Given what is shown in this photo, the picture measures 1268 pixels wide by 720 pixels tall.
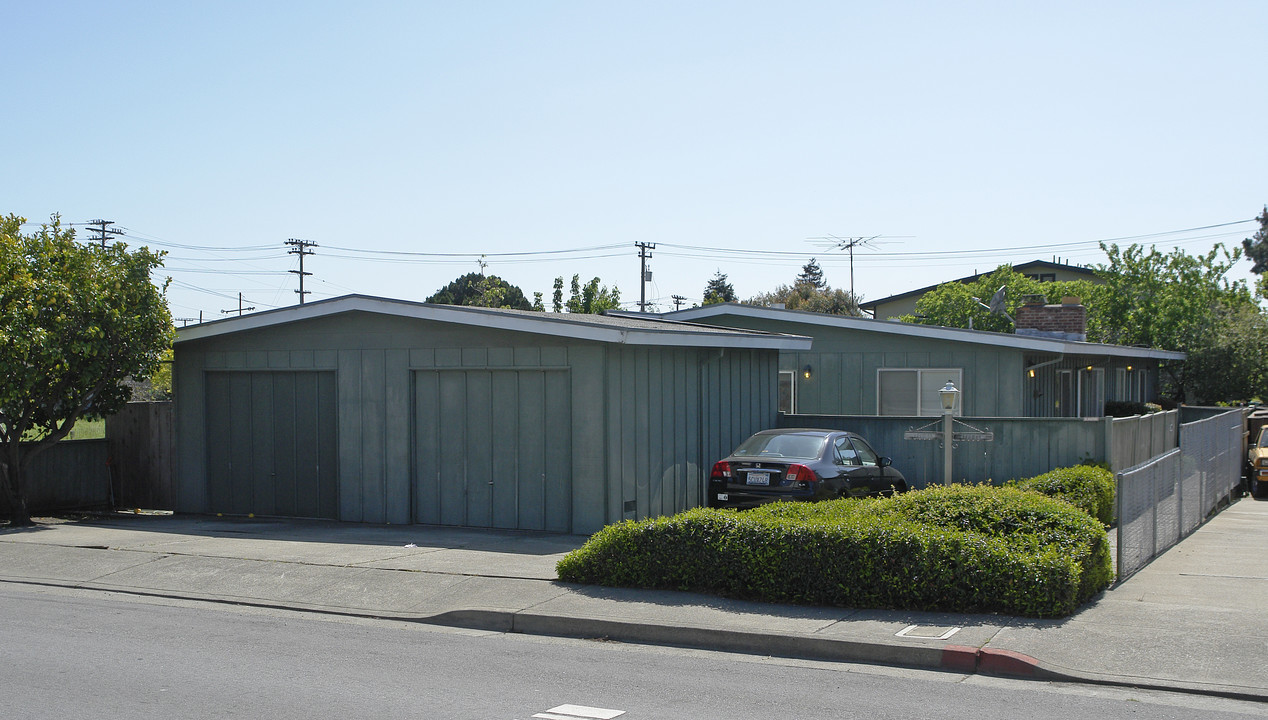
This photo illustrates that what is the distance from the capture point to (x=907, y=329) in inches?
800

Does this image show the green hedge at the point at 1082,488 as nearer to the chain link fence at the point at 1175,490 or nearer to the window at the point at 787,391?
the chain link fence at the point at 1175,490

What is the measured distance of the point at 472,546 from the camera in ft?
43.2

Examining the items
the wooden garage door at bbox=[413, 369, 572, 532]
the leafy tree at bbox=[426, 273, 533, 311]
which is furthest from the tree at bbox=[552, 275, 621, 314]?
the wooden garage door at bbox=[413, 369, 572, 532]

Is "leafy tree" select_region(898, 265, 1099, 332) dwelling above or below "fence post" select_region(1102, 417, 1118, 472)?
above

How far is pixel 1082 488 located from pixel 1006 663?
737 cm

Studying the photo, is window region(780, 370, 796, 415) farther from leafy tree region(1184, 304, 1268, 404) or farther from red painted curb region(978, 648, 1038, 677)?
leafy tree region(1184, 304, 1268, 404)

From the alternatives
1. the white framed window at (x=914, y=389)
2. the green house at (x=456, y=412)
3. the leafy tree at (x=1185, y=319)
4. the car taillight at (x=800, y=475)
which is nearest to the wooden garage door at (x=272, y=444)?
the green house at (x=456, y=412)

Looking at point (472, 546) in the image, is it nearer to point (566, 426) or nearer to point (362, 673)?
point (566, 426)

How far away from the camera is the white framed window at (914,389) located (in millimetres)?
20353

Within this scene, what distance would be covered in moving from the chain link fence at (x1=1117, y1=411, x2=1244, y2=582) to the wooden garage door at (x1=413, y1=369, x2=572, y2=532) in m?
6.81

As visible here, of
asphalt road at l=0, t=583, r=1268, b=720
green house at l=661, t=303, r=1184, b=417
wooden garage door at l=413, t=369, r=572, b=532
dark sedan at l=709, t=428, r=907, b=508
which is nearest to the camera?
asphalt road at l=0, t=583, r=1268, b=720

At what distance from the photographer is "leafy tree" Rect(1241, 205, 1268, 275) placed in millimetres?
67688

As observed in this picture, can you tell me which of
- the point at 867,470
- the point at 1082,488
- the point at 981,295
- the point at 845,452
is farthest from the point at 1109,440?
the point at 981,295

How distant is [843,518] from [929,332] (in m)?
10.7
